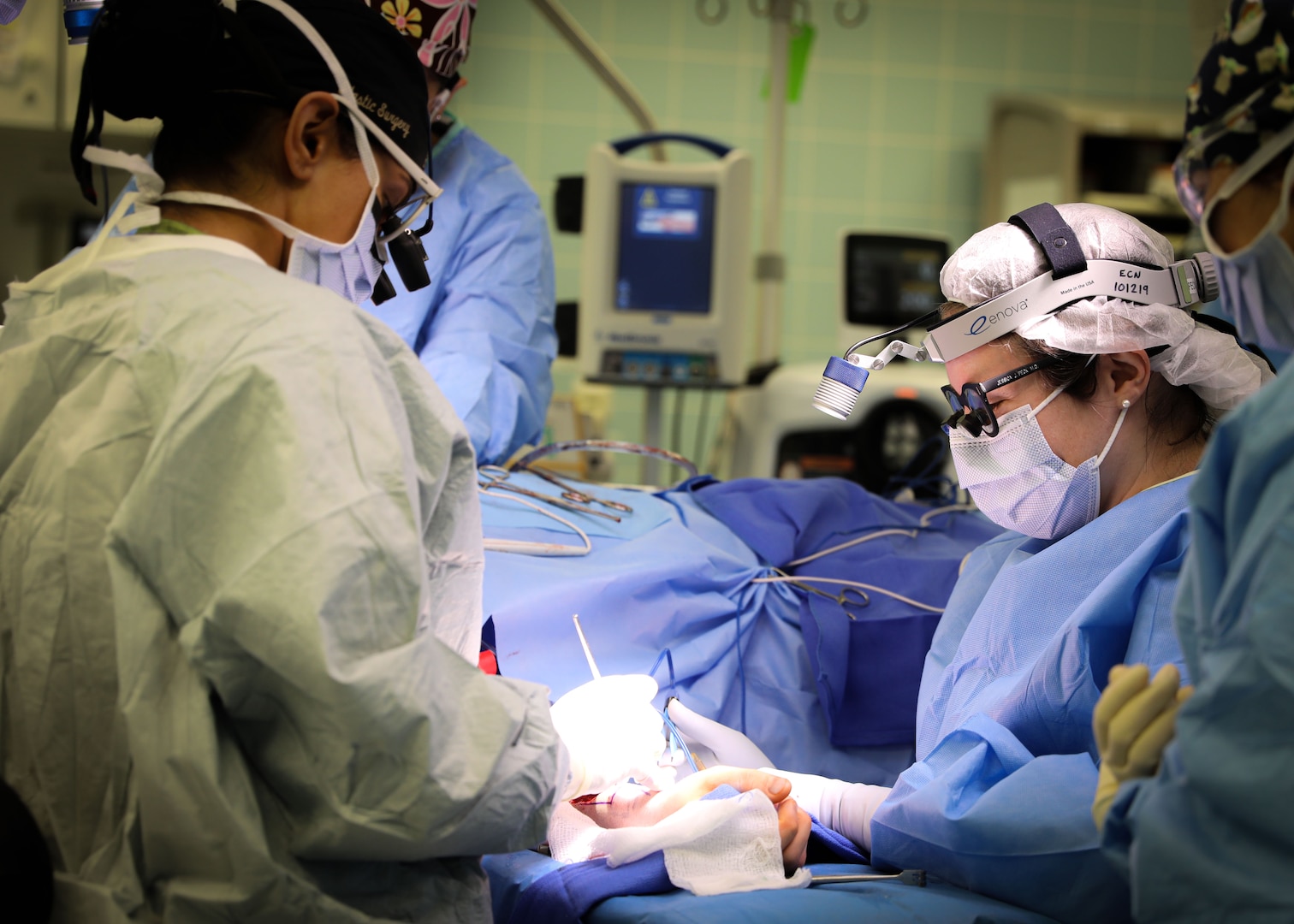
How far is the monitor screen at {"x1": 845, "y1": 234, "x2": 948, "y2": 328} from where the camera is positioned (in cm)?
387

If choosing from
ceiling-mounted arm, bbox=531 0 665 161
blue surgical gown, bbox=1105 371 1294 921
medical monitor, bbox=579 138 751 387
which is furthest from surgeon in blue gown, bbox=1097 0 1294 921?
medical monitor, bbox=579 138 751 387

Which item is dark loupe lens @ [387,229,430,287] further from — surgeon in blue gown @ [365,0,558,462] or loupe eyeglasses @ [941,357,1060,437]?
loupe eyeglasses @ [941,357,1060,437]

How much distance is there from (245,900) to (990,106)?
5.10m

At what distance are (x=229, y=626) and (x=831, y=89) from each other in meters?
4.94

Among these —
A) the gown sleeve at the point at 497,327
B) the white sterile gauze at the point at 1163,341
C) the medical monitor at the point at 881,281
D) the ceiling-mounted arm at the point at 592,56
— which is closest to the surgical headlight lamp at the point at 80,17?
the gown sleeve at the point at 497,327

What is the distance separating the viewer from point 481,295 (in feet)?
7.98

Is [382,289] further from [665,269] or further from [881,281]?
[881,281]

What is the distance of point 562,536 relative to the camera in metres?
2.07

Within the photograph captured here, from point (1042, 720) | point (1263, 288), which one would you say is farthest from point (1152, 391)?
point (1263, 288)

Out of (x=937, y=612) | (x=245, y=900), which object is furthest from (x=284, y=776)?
(x=937, y=612)

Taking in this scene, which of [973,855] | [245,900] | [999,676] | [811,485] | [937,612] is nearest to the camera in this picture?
[245,900]

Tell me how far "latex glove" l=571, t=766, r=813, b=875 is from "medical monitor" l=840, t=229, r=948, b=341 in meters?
2.50

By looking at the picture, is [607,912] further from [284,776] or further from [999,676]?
[999,676]

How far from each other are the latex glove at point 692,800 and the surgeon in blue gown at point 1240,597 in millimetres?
575
